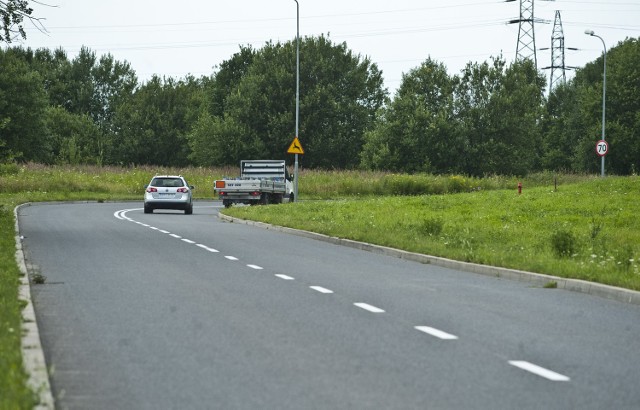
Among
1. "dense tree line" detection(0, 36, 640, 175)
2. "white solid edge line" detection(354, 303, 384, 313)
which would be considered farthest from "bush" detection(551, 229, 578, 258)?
"dense tree line" detection(0, 36, 640, 175)

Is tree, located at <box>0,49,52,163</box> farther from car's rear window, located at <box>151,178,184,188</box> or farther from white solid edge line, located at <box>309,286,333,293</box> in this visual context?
white solid edge line, located at <box>309,286,333,293</box>

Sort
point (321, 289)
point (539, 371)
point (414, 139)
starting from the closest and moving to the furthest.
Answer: point (539, 371) < point (321, 289) < point (414, 139)

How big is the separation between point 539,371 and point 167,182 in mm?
32901

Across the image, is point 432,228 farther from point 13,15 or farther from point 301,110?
point 301,110

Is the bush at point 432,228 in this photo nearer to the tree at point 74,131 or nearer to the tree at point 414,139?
the tree at point 414,139

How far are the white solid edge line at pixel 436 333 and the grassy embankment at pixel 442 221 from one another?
3.65 m

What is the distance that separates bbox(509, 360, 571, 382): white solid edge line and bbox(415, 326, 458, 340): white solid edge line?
49.7 inches

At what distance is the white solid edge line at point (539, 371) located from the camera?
721cm

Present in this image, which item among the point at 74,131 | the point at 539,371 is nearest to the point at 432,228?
the point at 539,371

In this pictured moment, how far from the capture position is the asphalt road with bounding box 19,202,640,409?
6.61m

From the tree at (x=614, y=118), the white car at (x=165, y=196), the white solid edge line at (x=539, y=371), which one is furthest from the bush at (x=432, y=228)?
the tree at (x=614, y=118)

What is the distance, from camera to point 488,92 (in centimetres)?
8225

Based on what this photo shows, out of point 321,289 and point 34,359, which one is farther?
point 321,289

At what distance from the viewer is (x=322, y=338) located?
29.5 feet
